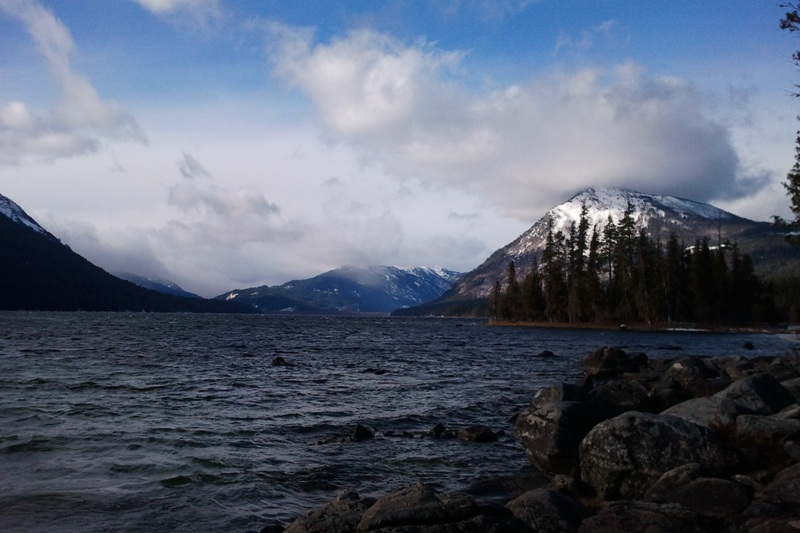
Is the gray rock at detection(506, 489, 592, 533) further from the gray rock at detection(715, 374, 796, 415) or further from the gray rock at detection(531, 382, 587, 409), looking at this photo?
the gray rock at detection(531, 382, 587, 409)

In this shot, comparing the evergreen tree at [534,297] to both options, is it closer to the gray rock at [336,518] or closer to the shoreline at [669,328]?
the shoreline at [669,328]

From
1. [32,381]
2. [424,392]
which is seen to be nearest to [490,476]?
[424,392]

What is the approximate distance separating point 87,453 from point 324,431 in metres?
8.17

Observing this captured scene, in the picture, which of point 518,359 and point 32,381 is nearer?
point 32,381

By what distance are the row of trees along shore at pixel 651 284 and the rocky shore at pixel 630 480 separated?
99552mm

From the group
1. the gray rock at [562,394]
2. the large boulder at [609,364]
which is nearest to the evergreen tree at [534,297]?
the large boulder at [609,364]

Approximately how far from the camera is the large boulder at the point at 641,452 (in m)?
13.2

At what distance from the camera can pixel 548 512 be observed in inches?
414

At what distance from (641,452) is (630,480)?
718mm

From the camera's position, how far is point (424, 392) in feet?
106

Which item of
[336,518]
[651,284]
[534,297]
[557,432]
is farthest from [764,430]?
[534,297]

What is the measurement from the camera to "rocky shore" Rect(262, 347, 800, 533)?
31.4 feet

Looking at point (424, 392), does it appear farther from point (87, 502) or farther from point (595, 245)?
point (595, 245)

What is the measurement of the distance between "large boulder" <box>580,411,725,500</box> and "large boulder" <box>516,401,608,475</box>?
4.47 ft
